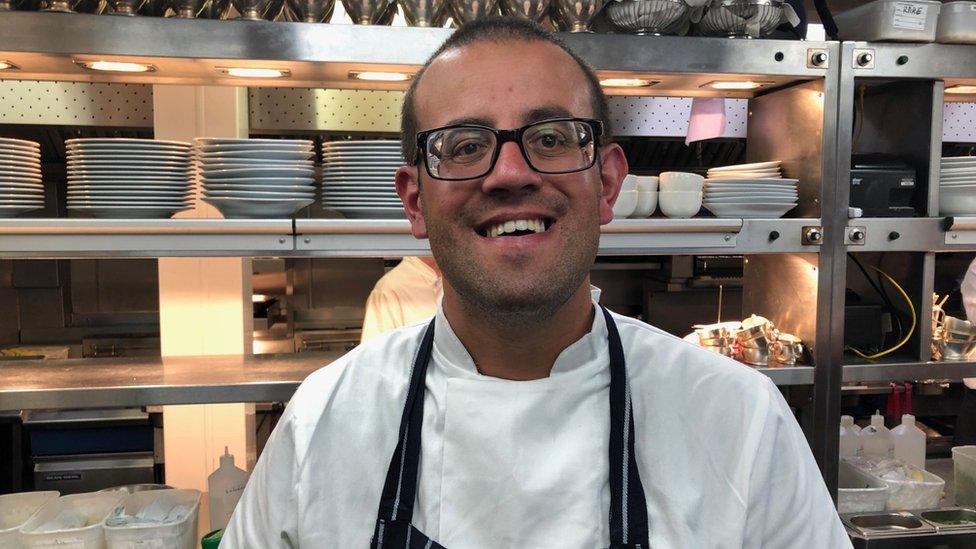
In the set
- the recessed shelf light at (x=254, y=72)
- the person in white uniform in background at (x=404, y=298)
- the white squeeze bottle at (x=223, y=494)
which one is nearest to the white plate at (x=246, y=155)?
the recessed shelf light at (x=254, y=72)

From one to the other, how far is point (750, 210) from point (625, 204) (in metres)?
0.36

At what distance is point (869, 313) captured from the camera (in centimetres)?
204

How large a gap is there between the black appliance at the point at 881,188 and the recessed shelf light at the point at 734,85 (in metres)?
0.35

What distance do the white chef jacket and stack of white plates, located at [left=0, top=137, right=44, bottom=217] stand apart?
0.84 meters

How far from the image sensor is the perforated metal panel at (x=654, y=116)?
2888 millimetres

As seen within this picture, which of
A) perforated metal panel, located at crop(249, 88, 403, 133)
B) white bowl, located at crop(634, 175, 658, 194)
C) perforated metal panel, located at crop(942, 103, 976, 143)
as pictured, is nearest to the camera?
white bowl, located at crop(634, 175, 658, 194)

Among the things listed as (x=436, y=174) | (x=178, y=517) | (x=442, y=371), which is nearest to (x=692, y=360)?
(x=442, y=371)

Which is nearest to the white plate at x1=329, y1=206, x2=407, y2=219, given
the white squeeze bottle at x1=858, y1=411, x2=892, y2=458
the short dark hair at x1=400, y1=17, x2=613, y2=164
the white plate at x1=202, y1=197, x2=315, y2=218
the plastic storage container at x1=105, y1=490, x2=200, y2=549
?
the white plate at x1=202, y1=197, x2=315, y2=218

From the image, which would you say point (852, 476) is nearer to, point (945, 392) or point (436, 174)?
point (436, 174)

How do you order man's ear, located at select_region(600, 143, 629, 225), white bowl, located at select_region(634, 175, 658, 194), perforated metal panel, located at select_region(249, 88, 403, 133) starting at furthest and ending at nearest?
perforated metal panel, located at select_region(249, 88, 403, 133) → white bowl, located at select_region(634, 175, 658, 194) → man's ear, located at select_region(600, 143, 629, 225)

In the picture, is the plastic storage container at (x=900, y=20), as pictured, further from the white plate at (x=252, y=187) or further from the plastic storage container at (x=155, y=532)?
the plastic storage container at (x=155, y=532)

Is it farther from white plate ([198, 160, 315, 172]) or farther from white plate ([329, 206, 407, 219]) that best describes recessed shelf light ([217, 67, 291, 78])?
white plate ([329, 206, 407, 219])

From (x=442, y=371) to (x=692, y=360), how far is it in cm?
42

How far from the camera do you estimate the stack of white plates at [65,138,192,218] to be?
1565 millimetres
